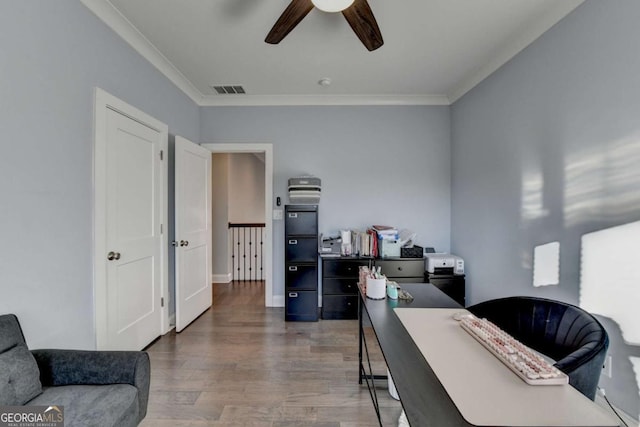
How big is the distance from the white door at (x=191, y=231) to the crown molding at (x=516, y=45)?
3.25 m

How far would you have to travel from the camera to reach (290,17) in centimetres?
177

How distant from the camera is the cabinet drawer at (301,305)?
341 cm

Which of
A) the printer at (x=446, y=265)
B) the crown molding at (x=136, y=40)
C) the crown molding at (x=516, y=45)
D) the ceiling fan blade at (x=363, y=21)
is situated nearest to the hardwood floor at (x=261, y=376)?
the printer at (x=446, y=265)

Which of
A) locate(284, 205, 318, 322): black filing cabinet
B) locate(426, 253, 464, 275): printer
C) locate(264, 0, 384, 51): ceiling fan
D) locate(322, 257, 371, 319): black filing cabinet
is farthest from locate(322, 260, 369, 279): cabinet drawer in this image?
locate(264, 0, 384, 51): ceiling fan

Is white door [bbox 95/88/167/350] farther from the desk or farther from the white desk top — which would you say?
the white desk top

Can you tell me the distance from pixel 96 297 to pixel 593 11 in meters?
3.88

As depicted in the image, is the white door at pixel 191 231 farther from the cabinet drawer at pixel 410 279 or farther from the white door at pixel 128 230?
the cabinet drawer at pixel 410 279

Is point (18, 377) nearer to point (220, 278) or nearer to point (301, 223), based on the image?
point (301, 223)

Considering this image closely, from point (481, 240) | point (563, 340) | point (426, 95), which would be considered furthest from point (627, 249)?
point (426, 95)

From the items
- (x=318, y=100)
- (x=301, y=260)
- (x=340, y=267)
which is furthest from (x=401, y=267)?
(x=318, y=100)

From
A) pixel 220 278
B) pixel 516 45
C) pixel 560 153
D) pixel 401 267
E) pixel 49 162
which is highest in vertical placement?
pixel 516 45

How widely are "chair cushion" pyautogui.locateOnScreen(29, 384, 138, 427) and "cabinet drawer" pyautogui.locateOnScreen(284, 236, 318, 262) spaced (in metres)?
2.15

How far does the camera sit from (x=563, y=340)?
138 cm

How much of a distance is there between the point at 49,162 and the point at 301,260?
240 centimetres
